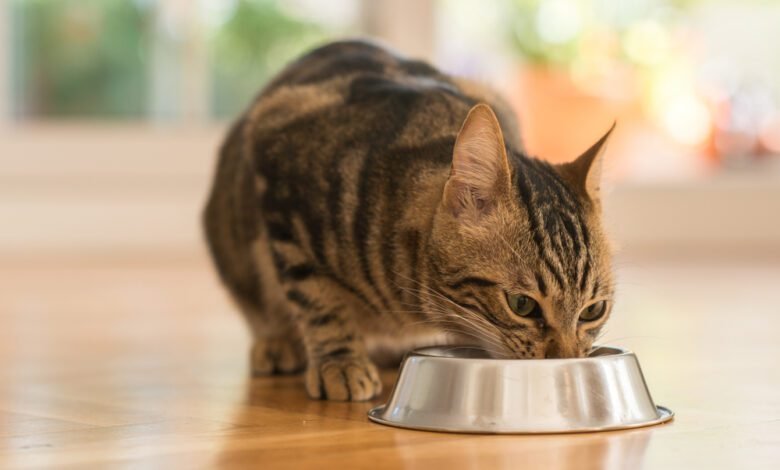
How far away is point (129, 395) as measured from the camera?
2076 mm

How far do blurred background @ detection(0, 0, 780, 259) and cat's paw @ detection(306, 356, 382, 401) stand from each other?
402cm

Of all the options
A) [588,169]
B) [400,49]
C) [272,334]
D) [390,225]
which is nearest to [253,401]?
[390,225]

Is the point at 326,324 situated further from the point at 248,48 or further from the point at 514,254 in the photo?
the point at 248,48

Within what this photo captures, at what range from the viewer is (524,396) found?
1650 mm

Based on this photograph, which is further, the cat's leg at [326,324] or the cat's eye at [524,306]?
the cat's leg at [326,324]

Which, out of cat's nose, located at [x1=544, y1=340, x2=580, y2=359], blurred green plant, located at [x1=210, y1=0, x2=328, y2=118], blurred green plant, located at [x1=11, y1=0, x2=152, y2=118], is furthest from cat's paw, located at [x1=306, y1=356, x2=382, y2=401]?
blurred green plant, located at [x1=11, y1=0, x2=152, y2=118]

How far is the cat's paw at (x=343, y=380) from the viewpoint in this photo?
2031mm

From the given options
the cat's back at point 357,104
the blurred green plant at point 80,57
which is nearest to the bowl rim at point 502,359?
the cat's back at point 357,104

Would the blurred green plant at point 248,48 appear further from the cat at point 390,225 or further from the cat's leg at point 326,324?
the cat's leg at point 326,324

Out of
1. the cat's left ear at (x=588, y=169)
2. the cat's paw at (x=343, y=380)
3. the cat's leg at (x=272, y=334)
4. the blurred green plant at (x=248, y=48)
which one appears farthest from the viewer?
the blurred green plant at (x=248, y=48)

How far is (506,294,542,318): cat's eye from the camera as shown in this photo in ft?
5.74

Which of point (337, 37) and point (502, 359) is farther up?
point (337, 37)

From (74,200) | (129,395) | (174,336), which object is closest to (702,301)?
(174,336)

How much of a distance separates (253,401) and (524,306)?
499 millimetres
